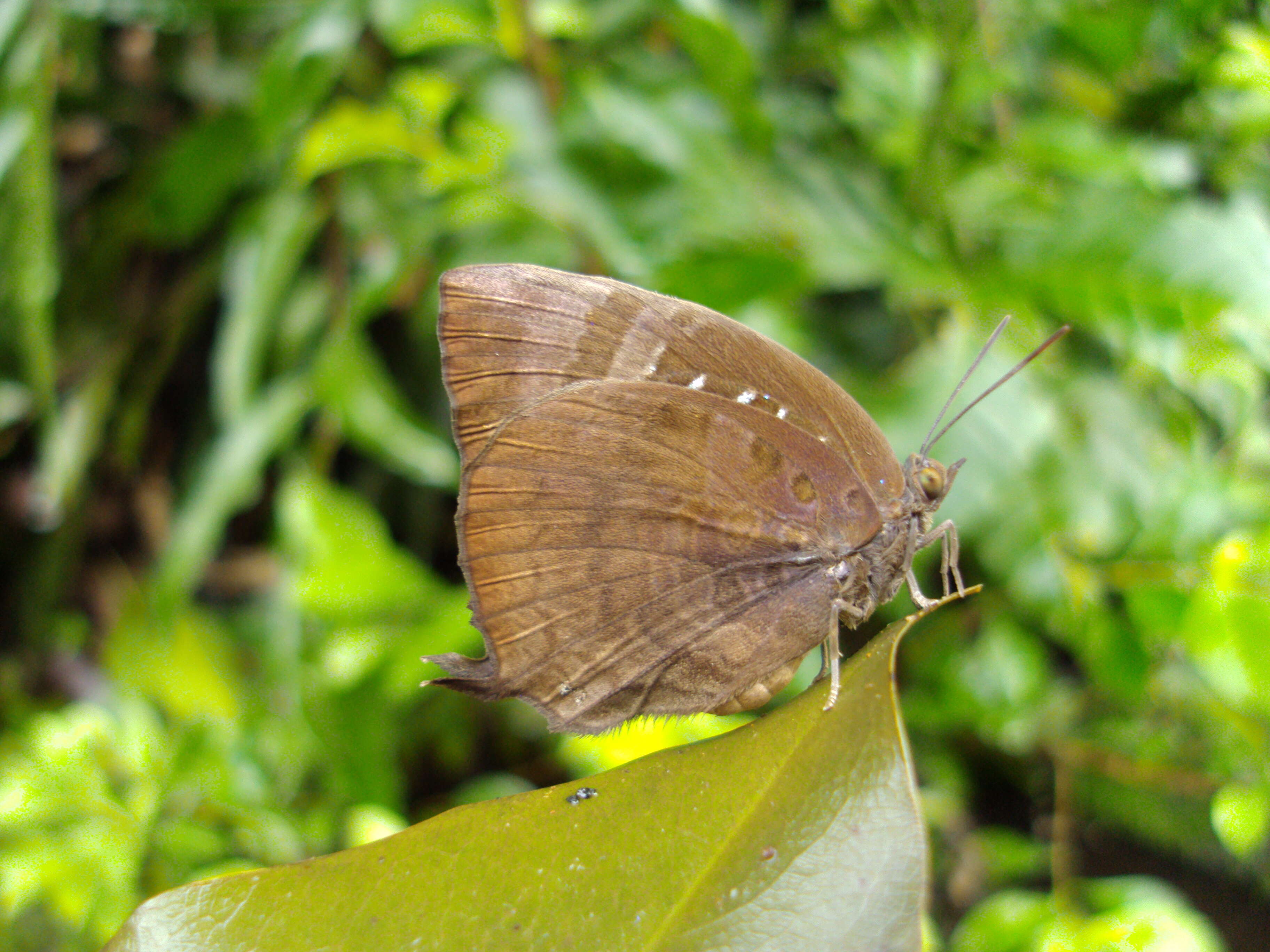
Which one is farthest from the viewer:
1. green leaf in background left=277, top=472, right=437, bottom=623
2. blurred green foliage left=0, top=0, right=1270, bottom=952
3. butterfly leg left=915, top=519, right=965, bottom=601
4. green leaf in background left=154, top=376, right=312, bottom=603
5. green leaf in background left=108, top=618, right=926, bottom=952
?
green leaf in background left=154, top=376, right=312, bottom=603

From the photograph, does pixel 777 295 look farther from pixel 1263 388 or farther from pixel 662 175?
pixel 1263 388

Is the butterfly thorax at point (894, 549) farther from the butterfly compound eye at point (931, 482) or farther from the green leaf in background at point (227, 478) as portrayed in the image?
the green leaf in background at point (227, 478)

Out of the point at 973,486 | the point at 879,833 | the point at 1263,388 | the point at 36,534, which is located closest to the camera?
the point at 879,833

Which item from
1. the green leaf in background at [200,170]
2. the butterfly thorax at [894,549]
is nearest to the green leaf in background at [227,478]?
the green leaf in background at [200,170]

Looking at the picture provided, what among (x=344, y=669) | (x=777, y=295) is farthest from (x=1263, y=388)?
(x=344, y=669)

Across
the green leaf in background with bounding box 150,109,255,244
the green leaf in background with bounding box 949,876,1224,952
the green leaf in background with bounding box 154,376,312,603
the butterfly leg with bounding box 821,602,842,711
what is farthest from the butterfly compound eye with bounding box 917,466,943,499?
the green leaf in background with bounding box 150,109,255,244

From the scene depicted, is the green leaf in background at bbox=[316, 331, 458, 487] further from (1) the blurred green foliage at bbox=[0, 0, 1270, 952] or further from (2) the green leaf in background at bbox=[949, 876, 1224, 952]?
(2) the green leaf in background at bbox=[949, 876, 1224, 952]
